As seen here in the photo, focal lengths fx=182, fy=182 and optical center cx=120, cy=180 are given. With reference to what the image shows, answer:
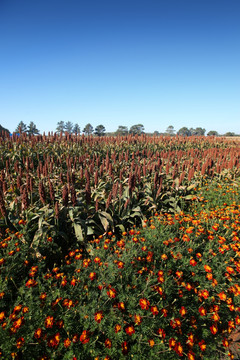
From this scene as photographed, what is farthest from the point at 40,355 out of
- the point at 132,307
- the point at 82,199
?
the point at 82,199

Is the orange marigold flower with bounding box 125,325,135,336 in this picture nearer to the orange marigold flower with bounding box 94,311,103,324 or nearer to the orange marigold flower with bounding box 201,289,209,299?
the orange marigold flower with bounding box 94,311,103,324

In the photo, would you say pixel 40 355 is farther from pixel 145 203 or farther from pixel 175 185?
pixel 175 185

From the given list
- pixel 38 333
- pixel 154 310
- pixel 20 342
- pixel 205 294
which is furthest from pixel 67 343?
pixel 205 294

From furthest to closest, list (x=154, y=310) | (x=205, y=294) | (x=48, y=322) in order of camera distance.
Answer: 1. (x=205, y=294)
2. (x=154, y=310)
3. (x=48, y=322)

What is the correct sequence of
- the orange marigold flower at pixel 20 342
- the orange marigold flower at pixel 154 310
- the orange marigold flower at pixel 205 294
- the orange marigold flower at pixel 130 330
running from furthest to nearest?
the orange marigold flower at pixel 205 294 < the orange marigold flower at pixel 154 310 < the orange marigold flower at pixel 130 330 < the orange marigold flower at pixel 20 342

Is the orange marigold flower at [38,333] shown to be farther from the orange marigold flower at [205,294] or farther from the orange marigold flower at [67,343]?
the orange marigold flower at [205,294]

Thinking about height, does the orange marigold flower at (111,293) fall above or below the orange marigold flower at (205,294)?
above

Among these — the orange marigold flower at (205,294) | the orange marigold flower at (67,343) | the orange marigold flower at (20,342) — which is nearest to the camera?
the orange marigold flower at (20,342)

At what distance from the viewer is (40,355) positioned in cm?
188

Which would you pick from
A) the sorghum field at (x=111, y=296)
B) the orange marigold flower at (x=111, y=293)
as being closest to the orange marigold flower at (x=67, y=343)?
the sorghum field at (x=111, y=296)

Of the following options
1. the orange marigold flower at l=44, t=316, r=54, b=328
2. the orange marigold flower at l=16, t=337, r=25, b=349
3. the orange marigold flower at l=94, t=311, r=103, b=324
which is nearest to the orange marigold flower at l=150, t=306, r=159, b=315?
the orange marigold flower at l=94, t=311, r=103, b=324

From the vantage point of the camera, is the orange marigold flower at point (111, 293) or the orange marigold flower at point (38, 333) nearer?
the orange marigold flower at point (38, 333)

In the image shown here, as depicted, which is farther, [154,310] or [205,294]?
[205,294]

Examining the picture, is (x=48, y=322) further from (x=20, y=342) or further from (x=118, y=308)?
(x=118, y=308)
